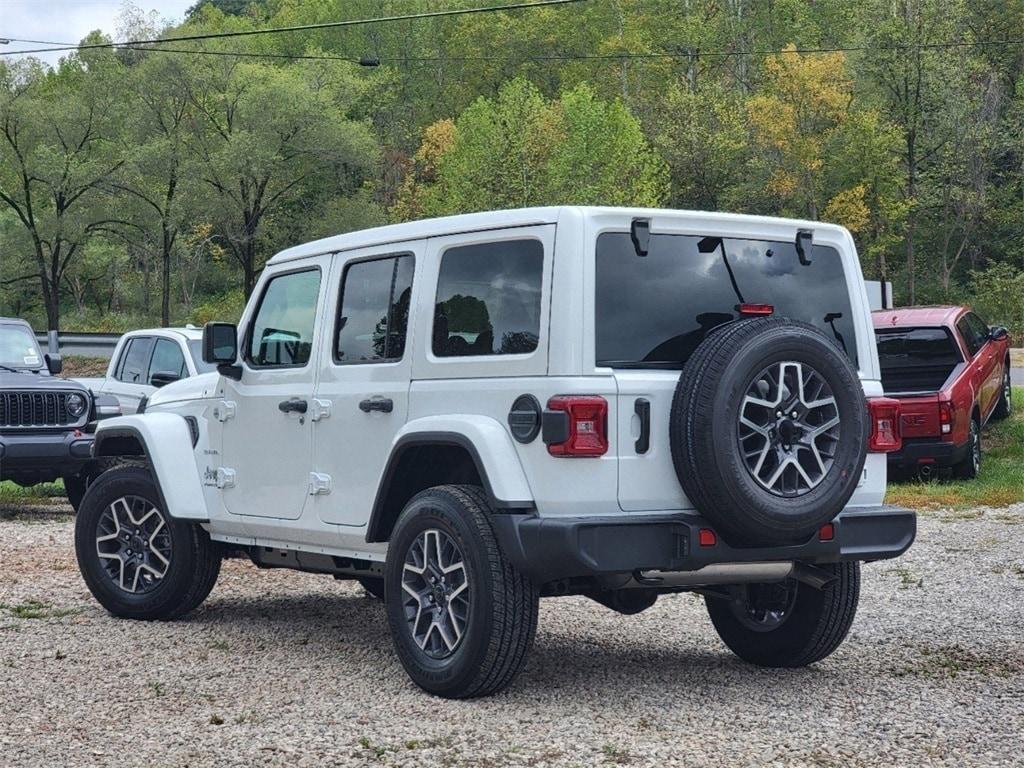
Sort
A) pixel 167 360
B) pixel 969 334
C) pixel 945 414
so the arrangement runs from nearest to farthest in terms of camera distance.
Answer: pixel 945 414 → pixel 167 360 → pixel 969 334

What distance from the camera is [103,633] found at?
822cm

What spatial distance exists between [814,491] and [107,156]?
54.9 meters

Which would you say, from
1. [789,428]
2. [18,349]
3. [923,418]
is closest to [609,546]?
[789,428]

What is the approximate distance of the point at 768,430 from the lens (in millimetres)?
6070

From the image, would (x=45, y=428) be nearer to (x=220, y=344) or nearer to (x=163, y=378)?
(x=163, y=378)

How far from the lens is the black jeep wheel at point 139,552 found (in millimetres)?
8445

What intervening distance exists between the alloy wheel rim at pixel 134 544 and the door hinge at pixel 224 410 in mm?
737

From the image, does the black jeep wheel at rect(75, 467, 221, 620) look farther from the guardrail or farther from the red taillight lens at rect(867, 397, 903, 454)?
the guardrail

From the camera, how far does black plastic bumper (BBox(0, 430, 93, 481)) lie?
14258 millimetres

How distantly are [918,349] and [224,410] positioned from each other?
10.8 metres

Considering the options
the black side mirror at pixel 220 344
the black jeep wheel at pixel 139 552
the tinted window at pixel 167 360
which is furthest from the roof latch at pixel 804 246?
the tinted window at pixel 167 360

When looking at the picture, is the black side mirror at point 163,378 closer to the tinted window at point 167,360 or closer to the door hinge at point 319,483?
the tinted window at point 167,360

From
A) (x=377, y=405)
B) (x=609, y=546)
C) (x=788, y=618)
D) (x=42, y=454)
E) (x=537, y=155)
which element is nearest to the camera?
(x=609, y=546)

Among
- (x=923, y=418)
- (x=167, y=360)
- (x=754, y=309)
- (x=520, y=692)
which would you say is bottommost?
(x=923, y=418)
